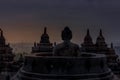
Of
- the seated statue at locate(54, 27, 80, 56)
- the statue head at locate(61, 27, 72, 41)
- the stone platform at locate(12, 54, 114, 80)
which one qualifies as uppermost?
the statue head at locate(61, 27, 72, 41)

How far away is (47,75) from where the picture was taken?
1770 centimetres

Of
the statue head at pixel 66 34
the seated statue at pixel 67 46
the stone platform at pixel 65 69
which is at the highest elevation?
the statue head at pixel 66 34

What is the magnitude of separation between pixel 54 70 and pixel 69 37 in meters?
2.58

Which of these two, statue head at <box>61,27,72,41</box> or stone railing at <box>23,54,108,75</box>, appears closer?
stone railing at <box>23,54,108,75</box>

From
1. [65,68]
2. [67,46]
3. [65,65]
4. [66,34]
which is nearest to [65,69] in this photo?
[65,68]

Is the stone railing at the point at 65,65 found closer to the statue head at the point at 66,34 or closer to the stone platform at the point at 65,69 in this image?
the stone platform at the point at 65,69

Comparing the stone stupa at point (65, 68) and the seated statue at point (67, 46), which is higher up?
the seated statue at point (67, 46)

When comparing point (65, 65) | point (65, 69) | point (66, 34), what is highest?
point (66, 34)

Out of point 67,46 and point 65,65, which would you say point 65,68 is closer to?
point 65,65

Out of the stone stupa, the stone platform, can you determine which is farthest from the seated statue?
the stone platform

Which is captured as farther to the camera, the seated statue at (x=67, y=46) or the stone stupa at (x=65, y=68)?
the seated statue at (x=67, y=46)

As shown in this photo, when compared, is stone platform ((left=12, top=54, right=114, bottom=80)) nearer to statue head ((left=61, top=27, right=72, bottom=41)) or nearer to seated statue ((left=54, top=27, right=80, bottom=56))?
seated statue ((left=54, top=27, right=80, bottom=56))

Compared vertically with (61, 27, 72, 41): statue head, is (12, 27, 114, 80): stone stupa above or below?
below

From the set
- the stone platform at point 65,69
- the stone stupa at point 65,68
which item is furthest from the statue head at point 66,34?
the stone platform at point 65,69
